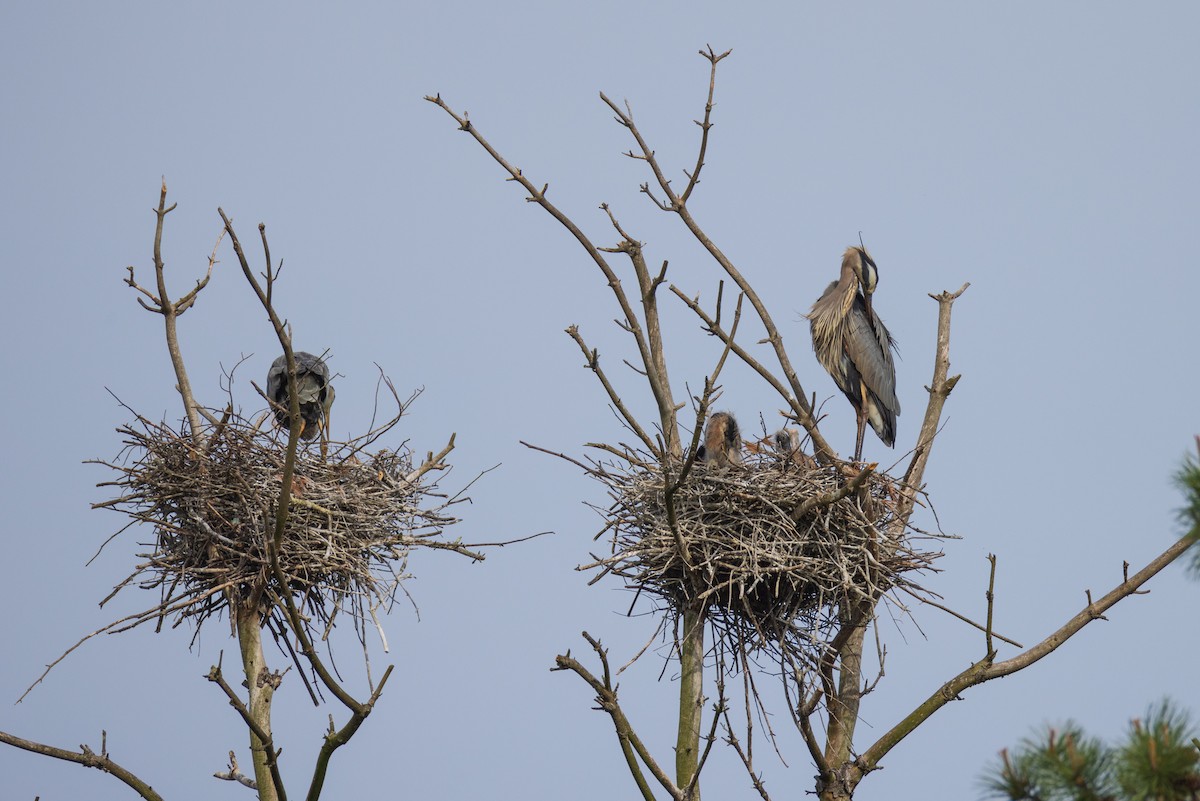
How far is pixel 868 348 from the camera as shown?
1037 cm

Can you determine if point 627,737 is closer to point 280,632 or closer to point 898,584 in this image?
point 898,584

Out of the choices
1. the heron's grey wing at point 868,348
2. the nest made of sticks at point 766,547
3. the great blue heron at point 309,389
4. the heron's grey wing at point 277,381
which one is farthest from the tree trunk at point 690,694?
the heron's grey wing at point 868,348

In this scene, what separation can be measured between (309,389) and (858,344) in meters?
3.79

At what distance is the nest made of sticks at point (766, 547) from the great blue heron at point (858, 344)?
3307mm

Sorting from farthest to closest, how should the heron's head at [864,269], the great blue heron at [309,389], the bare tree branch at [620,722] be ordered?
the heron's head at [864,269] → the great blue heron at [309,389] → the bare tree branch at [620,722]

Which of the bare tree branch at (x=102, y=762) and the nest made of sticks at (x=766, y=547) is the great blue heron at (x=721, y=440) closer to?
the nest made of sticks at (x=766, y=547)

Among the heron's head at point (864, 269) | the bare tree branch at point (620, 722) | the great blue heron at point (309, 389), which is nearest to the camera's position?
the bare tree branch at point (620, 722)

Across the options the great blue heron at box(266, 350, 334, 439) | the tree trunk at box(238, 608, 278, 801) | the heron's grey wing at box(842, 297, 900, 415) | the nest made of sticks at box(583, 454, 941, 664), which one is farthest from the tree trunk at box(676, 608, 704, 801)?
the heron's grey wing at box(842, 297, 900, 415)

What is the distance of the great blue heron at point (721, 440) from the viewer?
7.93 metres

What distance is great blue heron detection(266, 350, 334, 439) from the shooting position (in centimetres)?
910

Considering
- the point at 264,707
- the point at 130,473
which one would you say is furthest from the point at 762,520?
the point at 130,473

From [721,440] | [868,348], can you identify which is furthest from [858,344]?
[721,440]

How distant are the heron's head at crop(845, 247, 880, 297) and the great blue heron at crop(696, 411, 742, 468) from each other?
2421mm

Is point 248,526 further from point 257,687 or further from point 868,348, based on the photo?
point 868,348
